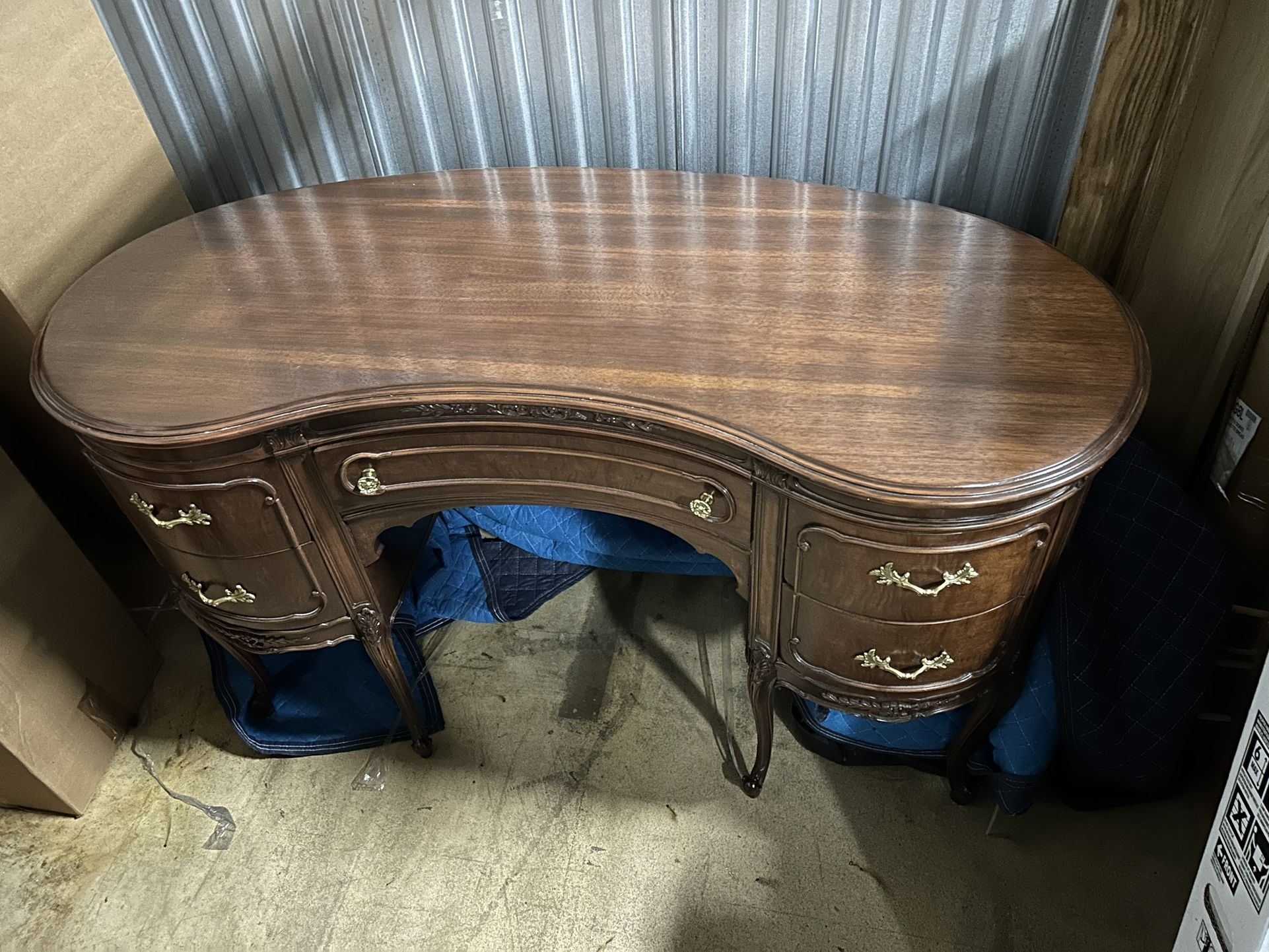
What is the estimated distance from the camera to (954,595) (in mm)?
938

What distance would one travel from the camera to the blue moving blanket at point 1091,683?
1137 mm

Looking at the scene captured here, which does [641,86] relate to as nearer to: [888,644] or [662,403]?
[662,403]

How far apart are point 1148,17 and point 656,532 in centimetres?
102

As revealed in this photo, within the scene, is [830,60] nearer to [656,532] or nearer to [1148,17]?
[1148,17]

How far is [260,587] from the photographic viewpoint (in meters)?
1.16

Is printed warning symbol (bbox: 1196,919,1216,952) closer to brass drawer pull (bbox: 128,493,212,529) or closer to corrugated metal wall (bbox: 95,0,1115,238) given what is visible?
corrugated metal wall (bbox: 95,0,1115,238)

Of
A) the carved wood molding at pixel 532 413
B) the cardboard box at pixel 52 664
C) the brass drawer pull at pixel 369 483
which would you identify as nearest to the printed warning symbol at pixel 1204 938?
the carved wood molding at pixel 532 413

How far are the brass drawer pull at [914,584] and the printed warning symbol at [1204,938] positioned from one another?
409 millimetres

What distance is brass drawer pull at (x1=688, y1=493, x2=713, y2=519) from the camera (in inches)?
38.6

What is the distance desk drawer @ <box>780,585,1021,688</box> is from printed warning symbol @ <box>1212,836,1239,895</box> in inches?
10.9

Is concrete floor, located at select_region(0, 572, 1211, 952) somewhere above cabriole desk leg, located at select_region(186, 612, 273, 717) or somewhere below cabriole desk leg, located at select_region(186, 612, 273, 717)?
below

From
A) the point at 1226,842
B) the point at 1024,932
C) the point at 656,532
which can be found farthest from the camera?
the point at 656,532

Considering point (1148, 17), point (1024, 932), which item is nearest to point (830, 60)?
point (1148, 17)

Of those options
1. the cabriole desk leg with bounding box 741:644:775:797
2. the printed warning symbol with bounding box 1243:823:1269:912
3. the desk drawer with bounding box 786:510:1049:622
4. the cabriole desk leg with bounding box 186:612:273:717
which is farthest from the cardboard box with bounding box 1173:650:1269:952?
the cabriole desk leg with bounding box 186:612:273:717
